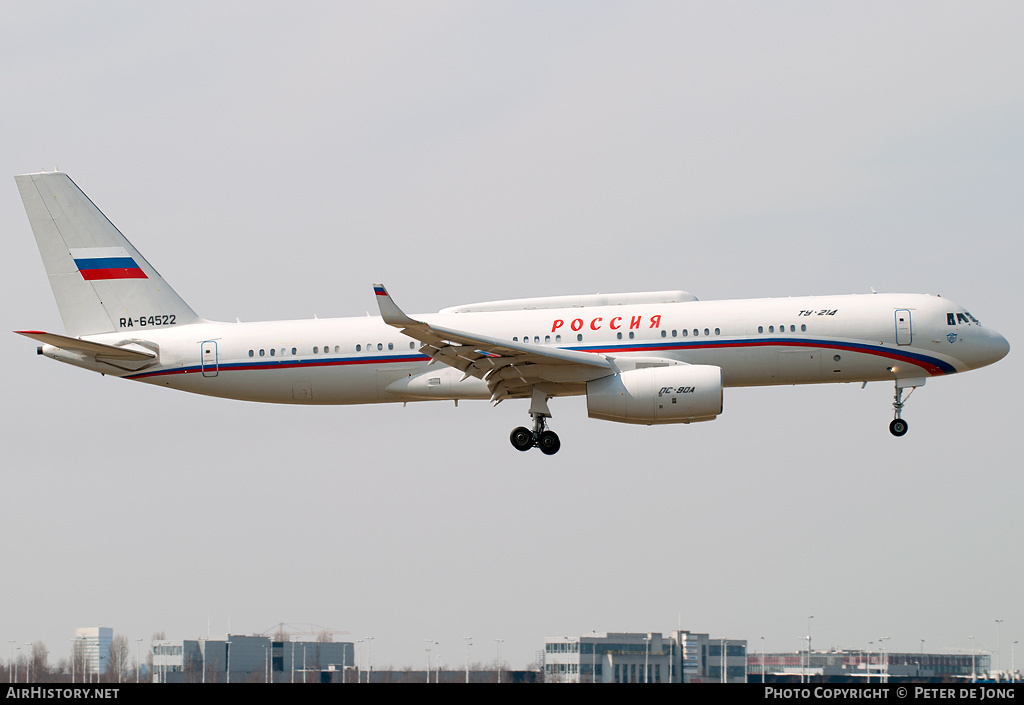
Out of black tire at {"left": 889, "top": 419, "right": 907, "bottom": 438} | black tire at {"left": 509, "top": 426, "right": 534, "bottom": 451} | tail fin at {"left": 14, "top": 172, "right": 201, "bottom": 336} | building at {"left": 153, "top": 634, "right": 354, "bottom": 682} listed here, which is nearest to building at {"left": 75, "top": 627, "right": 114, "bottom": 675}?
building at {"left": 153, "top": 634, "right": 354, "bottom": 682}

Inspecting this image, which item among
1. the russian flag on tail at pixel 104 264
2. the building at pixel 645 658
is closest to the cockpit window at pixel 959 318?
the building at pixel 645 658

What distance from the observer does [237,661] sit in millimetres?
54719

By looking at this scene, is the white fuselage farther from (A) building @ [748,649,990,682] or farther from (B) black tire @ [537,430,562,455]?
(A) building @ [748,649,990,682]

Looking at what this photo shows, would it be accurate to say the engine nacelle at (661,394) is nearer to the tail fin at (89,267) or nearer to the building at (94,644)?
the tail fin at (89,267)

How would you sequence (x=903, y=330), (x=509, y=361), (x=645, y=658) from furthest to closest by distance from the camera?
1. (x=645, y=658)
2. (x=903, y=330)
3. (x=509, y=361)

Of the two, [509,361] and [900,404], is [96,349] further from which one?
[900,404]

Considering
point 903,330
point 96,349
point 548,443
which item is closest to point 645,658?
point 548,443

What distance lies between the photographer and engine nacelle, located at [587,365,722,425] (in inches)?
1455

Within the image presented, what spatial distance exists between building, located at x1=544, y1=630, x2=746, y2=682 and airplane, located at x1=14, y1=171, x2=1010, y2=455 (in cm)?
1612

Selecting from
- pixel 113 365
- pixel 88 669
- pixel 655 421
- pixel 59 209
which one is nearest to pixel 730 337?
pixel 655 421

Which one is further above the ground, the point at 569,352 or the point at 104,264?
the point at 104,264

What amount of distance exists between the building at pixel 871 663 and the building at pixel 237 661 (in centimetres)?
2249

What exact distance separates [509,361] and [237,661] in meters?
24.7
